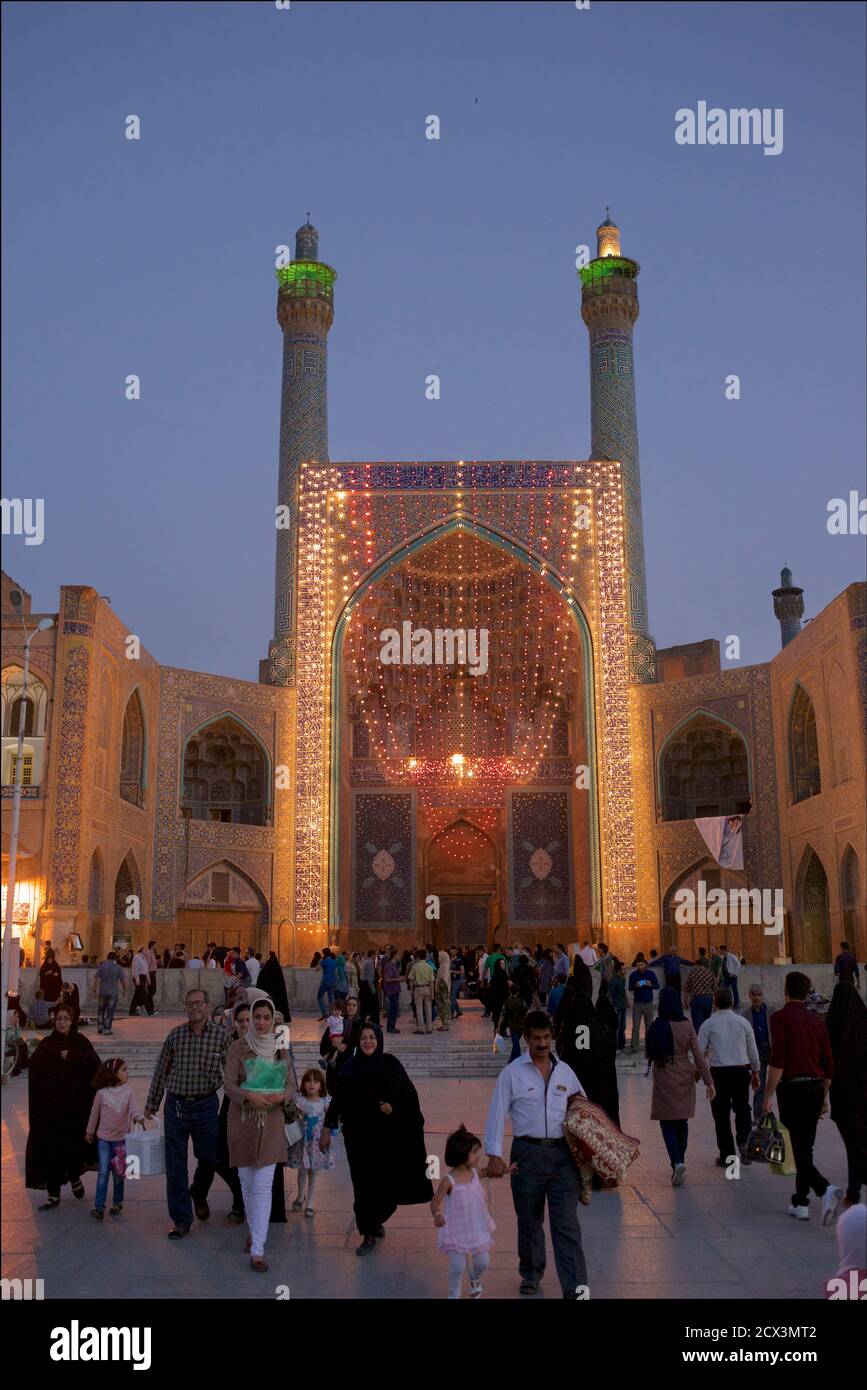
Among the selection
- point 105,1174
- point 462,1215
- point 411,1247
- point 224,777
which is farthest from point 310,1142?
point 224,777

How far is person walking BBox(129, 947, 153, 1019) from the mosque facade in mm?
2651

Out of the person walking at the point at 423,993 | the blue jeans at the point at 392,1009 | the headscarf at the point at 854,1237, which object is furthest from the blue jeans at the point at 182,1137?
the blue jeans at the point at 392,1009

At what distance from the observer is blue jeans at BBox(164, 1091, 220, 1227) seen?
5.33 metres

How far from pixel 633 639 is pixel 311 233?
1154 cm

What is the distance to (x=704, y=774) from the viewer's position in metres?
23.0

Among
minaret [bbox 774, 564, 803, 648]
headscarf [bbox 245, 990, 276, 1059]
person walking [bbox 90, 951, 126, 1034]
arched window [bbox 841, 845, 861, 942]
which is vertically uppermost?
minaret [bbox 774, 564, 803, 648]

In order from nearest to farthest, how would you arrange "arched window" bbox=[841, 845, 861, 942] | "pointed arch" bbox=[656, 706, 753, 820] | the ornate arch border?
"arched window" bbox=[841, 845, 861, 942] < the ornate arch border < "pointed arch" bbox=[656, 706, 753, 820]

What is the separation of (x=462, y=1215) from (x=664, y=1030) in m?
2.53

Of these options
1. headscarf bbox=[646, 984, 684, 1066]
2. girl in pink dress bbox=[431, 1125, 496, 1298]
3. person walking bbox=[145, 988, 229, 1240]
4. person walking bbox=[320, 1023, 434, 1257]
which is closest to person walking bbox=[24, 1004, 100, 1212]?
person walking bbox=[145, 988, 229, 1240]

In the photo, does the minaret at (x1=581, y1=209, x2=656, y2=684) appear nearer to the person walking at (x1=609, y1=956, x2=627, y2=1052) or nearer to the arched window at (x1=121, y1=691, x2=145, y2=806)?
the arched window at (x1=121, y1=691, x2=145, y2=806)

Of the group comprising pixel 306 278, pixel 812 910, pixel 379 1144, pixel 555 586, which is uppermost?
pixel 306 278

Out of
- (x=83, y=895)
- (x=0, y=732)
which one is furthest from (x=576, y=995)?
(x=0, y=732)

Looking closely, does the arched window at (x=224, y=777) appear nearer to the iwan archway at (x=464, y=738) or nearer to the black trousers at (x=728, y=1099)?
the iwan archway at (x=464, y=738)

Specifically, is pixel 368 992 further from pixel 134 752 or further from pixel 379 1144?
pixel 134 752
